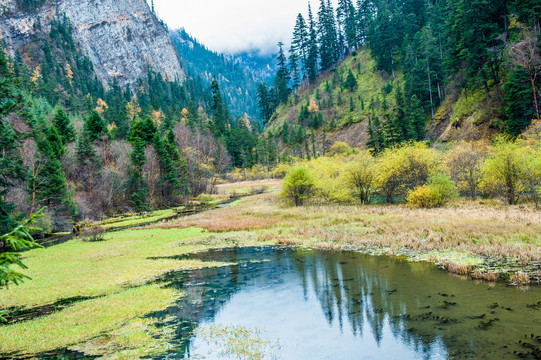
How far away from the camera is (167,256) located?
22.5 meters

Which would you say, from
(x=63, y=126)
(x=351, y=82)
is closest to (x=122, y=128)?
(x=63, y=126)

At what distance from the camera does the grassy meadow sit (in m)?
10.8

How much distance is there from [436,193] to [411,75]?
56.7 meters

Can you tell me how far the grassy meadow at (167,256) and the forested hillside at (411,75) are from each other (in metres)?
23.6

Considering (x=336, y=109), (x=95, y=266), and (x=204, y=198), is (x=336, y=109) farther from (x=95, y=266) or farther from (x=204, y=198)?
(x=95, y=266)

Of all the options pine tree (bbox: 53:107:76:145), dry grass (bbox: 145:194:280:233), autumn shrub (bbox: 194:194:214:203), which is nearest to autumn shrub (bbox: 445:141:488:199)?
dry grass (bbox: 145:194:280:233)

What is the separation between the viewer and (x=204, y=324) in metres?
11.8

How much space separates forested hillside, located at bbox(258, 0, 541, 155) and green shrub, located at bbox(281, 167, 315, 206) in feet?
84.0

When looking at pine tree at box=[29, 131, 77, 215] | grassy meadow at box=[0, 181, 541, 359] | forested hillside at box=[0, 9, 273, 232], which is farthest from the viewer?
pine tree at box=[29, 131, 77, 215]

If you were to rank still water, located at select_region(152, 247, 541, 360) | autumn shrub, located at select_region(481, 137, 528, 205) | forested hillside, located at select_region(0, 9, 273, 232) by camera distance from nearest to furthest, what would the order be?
1. still water, located at select_region(152, 247, 541, 360)
2. forested hillside, located at select_region(0, 9, 273, 232)
3. autumn shrub, located at select_region(481, 137, 528, 205)

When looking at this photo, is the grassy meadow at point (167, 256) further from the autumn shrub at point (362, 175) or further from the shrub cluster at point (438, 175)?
the autumn shrub at point (362, 175)

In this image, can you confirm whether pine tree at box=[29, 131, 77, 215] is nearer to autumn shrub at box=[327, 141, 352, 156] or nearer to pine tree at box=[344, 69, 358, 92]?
autumn shrub at box=[327, 141, 352, 156]

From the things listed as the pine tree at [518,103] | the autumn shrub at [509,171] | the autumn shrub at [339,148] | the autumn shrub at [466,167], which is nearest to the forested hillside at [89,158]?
the autumn shrub at [339,148]

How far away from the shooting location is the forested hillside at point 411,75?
144ft
